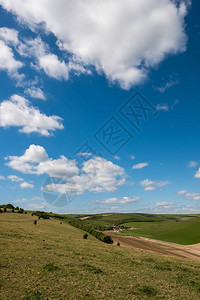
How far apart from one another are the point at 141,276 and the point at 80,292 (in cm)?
711

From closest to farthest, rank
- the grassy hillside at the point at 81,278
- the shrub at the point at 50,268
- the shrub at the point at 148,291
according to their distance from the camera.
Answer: the grassy hillside at the point at 81,278 < the shrub at the point at 148,291 < the shrub at the point at 50,268

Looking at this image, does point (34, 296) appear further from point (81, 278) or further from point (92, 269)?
point (92, 269)

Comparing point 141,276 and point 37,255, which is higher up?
point 37,255

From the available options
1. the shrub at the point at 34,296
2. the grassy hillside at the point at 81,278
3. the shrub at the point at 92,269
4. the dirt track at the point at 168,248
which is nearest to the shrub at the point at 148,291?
the grassy hillside at the point at 81,278

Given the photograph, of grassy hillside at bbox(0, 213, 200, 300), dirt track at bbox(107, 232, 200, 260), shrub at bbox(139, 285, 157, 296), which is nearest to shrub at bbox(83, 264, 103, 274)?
grassy hillside at bbox(0, 213, 200, 300)

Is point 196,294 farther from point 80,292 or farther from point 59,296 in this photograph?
point 59,296

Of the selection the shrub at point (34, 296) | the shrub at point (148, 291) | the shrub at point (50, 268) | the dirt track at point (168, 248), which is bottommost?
the dirt track at point (168, 248)

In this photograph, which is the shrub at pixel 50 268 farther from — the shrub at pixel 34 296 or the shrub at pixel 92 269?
the shrub at pixel 34 296

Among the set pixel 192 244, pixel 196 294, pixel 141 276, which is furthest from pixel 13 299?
pixel 192 244

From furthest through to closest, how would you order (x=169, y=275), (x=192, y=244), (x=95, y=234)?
1. (x=192, y=244)
2. (x=95, y=234)
3. (x=169, y=275)

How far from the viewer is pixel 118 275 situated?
16953 mm

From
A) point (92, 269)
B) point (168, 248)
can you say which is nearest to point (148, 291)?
point (92, 269)

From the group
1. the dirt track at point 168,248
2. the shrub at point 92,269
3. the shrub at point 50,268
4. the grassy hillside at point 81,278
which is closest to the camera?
the grassy hillside at point 81,278

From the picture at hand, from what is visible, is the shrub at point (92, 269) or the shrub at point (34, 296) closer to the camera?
A: the shrub at point (34, 296)
